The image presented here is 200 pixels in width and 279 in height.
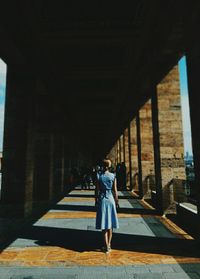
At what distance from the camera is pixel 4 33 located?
6570 mm

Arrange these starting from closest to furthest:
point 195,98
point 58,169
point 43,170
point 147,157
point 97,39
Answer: point 195,98 → point 97,39 → point 147,157 → point 43,170 → point 58,169

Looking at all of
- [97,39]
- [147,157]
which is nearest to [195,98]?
[97,39]

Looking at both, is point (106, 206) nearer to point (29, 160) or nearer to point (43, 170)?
point (29, 160)

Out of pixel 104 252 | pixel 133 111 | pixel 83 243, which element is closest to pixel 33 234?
pixel 83 243

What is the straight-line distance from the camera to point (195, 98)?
5.10 m

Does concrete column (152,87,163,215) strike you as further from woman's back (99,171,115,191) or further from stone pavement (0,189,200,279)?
woman's back (99,171,115,191)

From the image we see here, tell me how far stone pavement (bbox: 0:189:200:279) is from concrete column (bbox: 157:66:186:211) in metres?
1.60

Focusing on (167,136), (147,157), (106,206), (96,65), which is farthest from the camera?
(147,157)

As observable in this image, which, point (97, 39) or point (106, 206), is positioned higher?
point (97, 39)

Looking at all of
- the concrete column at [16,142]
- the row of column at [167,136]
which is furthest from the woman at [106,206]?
the concrete column at [16,142]

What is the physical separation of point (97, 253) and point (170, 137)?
5125 mm

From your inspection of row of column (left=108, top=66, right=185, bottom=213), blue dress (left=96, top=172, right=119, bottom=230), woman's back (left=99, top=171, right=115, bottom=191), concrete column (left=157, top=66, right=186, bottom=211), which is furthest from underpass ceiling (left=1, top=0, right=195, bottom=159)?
blue dress (left=96, top=172, right=119, bottom=230)

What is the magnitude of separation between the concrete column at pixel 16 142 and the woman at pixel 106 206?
4474mm

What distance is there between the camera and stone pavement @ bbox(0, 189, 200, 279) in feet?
11.7
